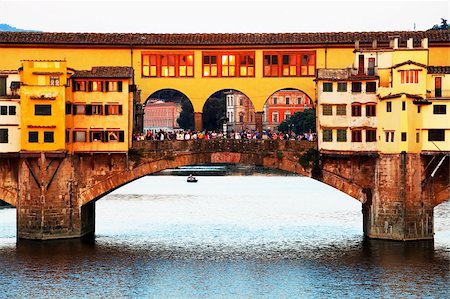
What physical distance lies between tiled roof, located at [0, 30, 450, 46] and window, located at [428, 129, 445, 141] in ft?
25.1

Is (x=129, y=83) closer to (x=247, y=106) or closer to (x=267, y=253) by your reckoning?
(x=267, y=253)

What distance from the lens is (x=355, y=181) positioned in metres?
67.6

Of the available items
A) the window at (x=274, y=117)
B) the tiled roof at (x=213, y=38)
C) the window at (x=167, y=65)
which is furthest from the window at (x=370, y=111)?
the window at (x=274, y=117)

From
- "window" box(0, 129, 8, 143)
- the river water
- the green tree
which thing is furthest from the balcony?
the green tree

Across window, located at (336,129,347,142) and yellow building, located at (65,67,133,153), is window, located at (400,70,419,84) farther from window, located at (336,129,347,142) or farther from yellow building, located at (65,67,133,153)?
yellow building, located at (65,67,133,153)

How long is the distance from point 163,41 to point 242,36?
5.63 metres

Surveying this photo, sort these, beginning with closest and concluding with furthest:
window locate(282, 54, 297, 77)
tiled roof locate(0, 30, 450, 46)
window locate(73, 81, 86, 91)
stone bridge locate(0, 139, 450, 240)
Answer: stone bridge locate(0, 139, 450, 240), window locate(73, 81, 86, 91), tiled roof locate(0, 30, 450, 46), window locate(282, 54, 297, 77)

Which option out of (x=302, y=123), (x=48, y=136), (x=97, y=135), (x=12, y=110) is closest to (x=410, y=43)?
(x=97, y=135)

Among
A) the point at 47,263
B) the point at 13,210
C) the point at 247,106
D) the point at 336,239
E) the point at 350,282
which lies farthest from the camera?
the point at 247,106

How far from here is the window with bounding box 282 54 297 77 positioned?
71.7 m

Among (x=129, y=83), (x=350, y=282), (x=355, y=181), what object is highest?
(x=129, y=83)

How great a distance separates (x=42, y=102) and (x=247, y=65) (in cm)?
1490

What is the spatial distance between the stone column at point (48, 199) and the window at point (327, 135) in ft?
55.2

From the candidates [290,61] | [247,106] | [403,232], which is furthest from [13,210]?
[247,106]
